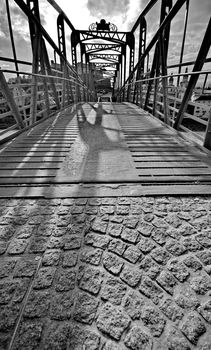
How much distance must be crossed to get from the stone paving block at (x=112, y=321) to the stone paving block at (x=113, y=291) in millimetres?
35

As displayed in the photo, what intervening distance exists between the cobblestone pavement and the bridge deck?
379 millimetres

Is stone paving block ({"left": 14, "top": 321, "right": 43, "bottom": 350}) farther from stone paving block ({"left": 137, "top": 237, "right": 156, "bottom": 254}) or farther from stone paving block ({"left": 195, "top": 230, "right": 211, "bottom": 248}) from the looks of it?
stone paving block ({"left": 195, "top": 230, "right": 211, "bottom": 248})

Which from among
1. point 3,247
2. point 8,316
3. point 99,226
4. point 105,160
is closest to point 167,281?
point 99,226

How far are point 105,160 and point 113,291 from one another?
1.76 m

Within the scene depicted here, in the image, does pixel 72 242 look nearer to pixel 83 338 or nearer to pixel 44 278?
pixel 44 278

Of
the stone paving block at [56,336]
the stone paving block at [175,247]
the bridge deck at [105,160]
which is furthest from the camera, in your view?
the bridge deck at [105,160]

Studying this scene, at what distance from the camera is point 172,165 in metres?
2.42

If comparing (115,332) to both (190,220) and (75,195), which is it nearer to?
(190,220)

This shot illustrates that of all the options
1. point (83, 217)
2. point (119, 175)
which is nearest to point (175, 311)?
point (83, 217)

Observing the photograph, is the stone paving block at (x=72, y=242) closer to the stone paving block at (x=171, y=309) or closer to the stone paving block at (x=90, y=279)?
the stone paving block at (x=90, y=279)

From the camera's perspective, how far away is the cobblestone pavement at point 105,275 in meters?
0.86

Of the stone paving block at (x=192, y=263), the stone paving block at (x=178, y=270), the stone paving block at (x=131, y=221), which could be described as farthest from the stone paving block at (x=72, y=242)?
the stone paving block at (x=192, y=263)

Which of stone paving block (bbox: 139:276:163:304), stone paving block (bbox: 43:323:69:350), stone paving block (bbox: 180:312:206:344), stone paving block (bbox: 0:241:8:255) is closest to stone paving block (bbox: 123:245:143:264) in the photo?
stone paving block (bbox: 139:276:163:304)

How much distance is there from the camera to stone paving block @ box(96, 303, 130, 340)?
869mm
